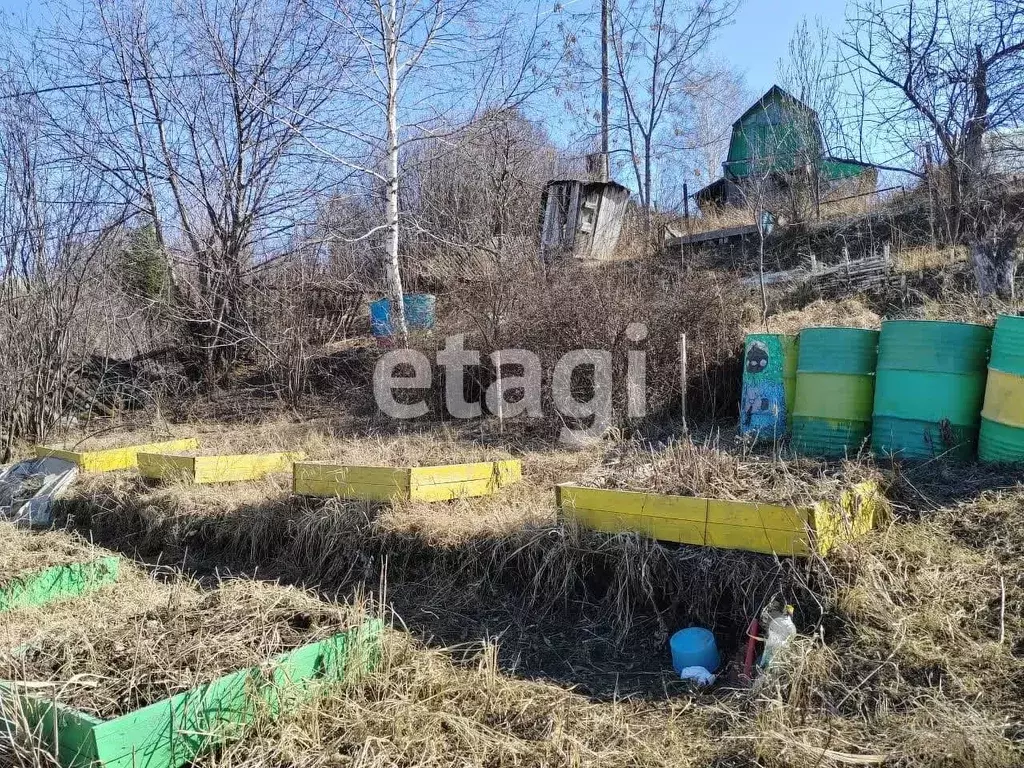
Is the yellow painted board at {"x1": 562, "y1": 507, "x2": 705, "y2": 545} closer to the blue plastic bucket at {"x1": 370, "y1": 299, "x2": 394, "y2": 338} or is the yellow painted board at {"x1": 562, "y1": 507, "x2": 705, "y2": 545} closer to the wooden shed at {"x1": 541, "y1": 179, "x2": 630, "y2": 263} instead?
the blue plastic bucket at {"x1": 370, "y1": 299, "x2": 394, "y2": 338}

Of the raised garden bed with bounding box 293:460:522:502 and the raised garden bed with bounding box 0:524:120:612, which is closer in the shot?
the raised garden bed with bounding box 0:524:120:612

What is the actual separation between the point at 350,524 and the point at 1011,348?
14.5ft

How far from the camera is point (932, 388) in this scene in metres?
5.06

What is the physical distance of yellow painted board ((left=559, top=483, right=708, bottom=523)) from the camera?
4.06m

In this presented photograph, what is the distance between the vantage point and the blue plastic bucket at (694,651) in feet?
11.9

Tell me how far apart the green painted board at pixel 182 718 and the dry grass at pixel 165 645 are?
0.24 ft

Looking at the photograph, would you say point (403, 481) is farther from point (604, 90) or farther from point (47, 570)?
point (604, 90)

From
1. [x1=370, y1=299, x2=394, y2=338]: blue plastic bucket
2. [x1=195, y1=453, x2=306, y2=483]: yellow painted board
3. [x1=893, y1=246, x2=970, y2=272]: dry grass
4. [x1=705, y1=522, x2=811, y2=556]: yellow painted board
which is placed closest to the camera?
[x1=705, y1=522, x2=811, y2=556]: yellow painted board

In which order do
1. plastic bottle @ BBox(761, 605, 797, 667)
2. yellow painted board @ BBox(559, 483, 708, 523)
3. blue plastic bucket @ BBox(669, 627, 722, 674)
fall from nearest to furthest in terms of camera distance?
plastic bottle @ BBox(761, 605, 797, 667), blue plastic bucket @ BBox(669, 627, 722, 674), yellow painted board @ BBox(559, 483, 708, 523)

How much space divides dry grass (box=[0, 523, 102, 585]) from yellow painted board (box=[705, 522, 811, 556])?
4.11 metres

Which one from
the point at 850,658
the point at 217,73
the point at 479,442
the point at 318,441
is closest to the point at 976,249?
the point at 479,442

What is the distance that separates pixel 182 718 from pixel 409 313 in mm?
8664

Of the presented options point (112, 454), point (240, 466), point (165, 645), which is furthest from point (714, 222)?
point (165, 645)

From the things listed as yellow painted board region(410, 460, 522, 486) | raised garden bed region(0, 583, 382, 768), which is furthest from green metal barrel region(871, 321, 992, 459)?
raised garden bed region(0, 583, 382, 768)
